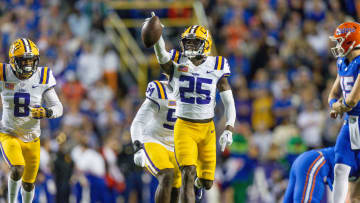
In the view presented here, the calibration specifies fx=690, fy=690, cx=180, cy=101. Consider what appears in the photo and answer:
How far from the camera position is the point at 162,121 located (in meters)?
8.11

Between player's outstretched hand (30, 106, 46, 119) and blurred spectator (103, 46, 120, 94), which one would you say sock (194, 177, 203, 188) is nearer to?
player's outstretched hand (30, 106, 46, 119)

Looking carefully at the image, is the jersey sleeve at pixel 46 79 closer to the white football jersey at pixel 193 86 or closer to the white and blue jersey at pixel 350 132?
the white football jersey at pixel 193 86

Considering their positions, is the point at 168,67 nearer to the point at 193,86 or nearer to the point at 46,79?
the point at 193,86

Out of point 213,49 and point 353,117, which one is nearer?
point 353,117

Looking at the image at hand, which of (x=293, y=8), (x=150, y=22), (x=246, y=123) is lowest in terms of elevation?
(x=246, y=123)

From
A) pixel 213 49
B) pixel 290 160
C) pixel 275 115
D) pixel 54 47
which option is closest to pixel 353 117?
pixel 290 160

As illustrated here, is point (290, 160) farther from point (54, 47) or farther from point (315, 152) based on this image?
point (54, 47)

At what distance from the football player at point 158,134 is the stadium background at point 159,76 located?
9.84 feet

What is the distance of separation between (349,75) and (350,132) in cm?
60

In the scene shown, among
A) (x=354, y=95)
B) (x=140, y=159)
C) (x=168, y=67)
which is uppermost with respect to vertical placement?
(x=168, y=67)

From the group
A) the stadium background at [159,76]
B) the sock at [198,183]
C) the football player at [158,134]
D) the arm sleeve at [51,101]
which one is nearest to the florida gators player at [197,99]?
the sock at [198,183]

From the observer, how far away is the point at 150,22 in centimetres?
684

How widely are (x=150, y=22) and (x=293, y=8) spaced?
881cm

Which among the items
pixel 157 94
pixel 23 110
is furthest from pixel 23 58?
pixel 157 94
